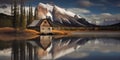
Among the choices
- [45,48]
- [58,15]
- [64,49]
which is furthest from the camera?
[58,15]

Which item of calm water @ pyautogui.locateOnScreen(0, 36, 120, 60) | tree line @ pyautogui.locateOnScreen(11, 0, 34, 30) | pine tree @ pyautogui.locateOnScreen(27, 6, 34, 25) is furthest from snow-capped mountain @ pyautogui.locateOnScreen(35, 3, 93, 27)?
calm water @ pyautogui.locateOnScreen(0, 36, 120, 60)

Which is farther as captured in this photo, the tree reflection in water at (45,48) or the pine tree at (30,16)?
the pine tree at (30,16)

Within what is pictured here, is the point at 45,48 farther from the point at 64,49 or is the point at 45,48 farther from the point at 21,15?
the point at 21,15

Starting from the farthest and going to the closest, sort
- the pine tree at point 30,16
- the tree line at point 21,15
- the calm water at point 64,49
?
1. the tree line at point 21,15
2. the pine tree at point 30,16
3. the calm water at point 64,49

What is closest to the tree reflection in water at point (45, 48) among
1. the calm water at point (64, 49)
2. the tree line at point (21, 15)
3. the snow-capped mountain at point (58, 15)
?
the calm water at point (64, 49)

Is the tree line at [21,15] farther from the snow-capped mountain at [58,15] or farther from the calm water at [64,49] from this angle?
the calm water at [64,49]

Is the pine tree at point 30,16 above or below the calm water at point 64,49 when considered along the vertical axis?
above

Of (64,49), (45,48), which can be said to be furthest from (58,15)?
(64,49)
